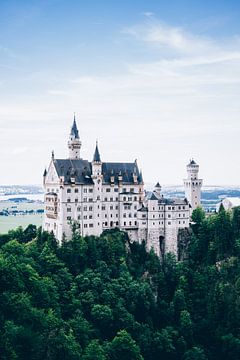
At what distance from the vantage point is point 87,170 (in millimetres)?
115625

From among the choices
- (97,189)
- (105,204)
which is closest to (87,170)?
(97,189)

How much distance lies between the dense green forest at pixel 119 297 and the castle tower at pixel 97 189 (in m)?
2.46

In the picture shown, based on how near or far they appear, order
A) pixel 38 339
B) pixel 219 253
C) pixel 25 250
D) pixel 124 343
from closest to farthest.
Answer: pixel 38 339 < pixel 124 343 < pixel 25 250 < pixel 219 253

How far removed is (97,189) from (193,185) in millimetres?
25610

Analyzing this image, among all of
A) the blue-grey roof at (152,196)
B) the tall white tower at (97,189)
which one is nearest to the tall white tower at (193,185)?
the blue-grey roof at (152,196)

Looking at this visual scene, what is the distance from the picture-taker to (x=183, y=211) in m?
121

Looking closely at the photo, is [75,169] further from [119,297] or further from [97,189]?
[119,297]

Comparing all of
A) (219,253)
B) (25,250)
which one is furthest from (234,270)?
(25,250)

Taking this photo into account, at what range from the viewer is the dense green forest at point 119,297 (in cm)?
8838

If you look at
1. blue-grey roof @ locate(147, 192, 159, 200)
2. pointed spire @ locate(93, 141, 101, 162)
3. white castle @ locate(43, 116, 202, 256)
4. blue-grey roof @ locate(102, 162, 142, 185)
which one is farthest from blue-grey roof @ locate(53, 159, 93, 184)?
blue-grey roof @ locate(147, 192, 159, 200)

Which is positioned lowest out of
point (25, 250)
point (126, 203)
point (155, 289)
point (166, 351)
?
point (166, 351)

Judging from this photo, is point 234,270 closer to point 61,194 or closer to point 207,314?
point 207,314

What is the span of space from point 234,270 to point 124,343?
31.1m

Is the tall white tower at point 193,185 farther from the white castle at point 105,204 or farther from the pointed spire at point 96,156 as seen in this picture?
the pointed spire at point 96,156
